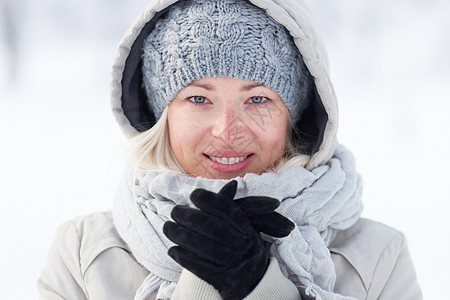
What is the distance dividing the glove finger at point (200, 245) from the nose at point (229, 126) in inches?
10.3

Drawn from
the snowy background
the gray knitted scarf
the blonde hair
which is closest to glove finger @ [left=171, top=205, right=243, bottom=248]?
the gray knitted scarf

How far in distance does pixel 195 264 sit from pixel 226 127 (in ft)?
1.01

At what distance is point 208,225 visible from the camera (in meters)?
0.86

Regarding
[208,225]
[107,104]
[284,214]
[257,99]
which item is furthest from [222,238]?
[107,104]

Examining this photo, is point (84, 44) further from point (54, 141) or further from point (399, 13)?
point (399, 13)

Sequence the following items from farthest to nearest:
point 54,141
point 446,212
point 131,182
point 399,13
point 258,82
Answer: point 399,13 → point 54,141 → point 446,212 → point 131,182 → point 258,82

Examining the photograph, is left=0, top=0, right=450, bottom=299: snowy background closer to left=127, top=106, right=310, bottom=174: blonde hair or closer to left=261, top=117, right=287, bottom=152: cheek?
left=127, top=106, right=310, bottom=174: blonde hair

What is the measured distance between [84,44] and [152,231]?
1.62 m

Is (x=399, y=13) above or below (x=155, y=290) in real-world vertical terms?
above

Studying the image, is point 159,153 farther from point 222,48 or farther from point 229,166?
point 222,48

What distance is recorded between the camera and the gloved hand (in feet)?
2.84

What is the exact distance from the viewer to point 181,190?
43.5 inches

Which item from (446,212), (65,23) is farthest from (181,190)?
(65,23)

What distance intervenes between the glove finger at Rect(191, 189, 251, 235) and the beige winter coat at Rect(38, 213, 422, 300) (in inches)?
14.7
